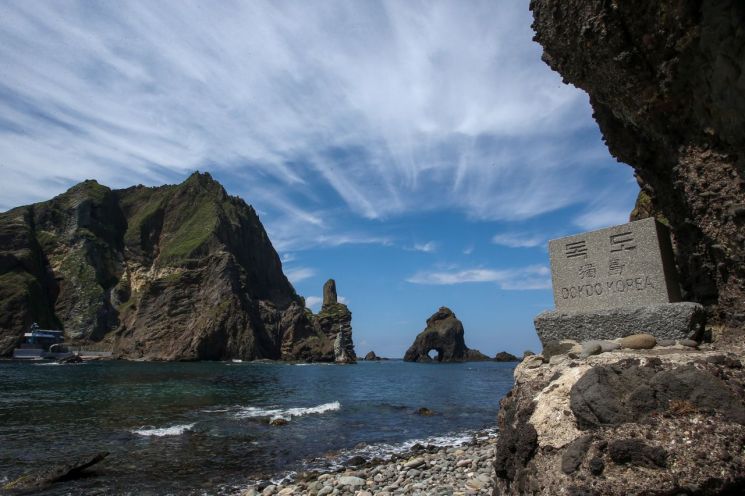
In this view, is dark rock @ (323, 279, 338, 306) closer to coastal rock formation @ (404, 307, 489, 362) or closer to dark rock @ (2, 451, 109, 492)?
coastal rock formation @ (404, 307, 489, 362)

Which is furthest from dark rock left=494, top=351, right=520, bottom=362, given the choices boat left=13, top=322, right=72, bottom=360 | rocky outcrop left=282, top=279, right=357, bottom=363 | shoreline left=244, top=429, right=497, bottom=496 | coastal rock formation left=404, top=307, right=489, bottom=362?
shoreline left=244, top=429, right=497, bottom=496

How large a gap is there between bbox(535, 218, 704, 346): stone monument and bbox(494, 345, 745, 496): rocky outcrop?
159cm

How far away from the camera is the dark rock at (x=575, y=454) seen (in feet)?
13.9

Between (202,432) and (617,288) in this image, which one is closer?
(617,288)

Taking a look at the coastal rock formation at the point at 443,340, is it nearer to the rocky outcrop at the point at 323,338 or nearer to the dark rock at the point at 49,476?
the rocky outcrop at the point at 323,338

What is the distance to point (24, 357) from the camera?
107 metres

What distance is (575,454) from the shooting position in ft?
14.2

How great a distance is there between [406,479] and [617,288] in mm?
7566

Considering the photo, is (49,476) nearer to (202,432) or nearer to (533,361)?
(202,432)

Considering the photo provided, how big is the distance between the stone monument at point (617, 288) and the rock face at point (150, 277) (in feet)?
409

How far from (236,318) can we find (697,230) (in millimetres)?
132939

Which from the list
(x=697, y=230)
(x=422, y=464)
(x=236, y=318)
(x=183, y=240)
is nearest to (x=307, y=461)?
(x=422, y=464)

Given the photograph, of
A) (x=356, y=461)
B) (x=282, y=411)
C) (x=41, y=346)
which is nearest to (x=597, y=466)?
(x=356, y=461)

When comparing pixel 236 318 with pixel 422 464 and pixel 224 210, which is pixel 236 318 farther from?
pixel 422 464
